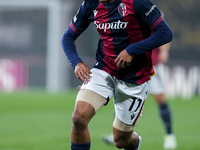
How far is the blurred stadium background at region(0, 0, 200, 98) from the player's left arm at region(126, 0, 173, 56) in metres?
12.1

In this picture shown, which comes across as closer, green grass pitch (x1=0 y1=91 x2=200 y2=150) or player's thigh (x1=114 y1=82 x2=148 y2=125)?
player's thigh (x1=114 y1=82 x2=148 y2=125)

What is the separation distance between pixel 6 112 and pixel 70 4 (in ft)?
24.3

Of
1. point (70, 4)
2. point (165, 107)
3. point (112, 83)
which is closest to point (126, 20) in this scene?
point (112, 83)

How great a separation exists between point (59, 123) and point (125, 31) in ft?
20.8

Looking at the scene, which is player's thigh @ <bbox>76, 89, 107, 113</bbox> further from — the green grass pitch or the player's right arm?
the green grass pitch

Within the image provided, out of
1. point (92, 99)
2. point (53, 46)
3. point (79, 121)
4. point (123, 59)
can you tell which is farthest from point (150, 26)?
point (53, 46)

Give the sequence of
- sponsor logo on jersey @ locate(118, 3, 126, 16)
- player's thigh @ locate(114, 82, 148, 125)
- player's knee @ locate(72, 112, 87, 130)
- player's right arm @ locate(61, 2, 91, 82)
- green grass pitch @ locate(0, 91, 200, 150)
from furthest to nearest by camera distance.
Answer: green grass pitch @ locate(0, 91, 200, 150)
player's thigh @ locate(114, 82, 148, 125)
player's right arm @ locate(61, 2, 91, 82)
sponsor logo on jersey @ locate(118, 3, 126, 16)
player's knee @ locate(72, 112, 87, 130)

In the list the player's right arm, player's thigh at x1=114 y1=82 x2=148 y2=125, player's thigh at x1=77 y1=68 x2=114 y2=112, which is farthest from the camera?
player's thigh at x1=114 y1=82 x2=148 y2=125

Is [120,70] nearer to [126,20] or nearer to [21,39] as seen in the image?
[126,20]

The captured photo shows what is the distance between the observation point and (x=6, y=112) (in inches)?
538

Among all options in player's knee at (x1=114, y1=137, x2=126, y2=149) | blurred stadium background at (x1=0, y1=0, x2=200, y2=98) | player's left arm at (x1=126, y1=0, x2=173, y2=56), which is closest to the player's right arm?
player's left arm at (x1=126, y1=0, x2=173, y2=56)

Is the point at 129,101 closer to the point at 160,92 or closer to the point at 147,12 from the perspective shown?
the point at 147,12

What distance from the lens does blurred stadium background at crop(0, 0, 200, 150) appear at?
10086 millimetres

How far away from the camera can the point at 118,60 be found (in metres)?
5.12
